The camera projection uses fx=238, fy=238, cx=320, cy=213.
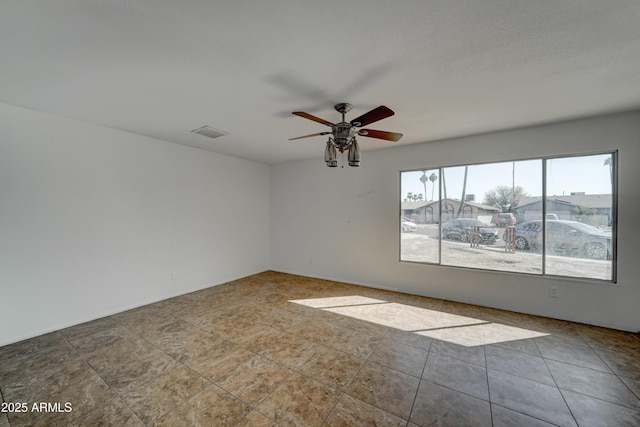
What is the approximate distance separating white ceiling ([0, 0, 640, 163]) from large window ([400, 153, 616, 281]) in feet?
2.64

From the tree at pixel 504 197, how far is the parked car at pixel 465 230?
34 centimetres

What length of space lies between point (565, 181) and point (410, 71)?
2890 mm

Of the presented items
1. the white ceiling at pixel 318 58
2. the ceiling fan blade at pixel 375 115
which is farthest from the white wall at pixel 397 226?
the ceiling fan blade at pixel 375 115

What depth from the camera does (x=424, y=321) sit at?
3.15 m

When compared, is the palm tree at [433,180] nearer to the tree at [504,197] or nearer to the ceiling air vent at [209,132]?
the tree at [504,197]

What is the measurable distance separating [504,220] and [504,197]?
0.34m

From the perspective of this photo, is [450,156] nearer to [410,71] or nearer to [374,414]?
[410,71]

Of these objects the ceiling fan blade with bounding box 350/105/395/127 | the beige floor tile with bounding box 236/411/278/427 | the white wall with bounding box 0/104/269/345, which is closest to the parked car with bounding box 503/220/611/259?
the ceiling fan blade with bounding box 350/105/395/127

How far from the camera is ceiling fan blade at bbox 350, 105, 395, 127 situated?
1974 mm

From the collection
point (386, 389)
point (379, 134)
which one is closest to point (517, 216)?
point (379, 134)

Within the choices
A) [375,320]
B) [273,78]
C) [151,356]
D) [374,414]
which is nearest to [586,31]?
[273,78]

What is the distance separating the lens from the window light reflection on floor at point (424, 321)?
108 inches

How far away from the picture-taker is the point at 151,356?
2.38m

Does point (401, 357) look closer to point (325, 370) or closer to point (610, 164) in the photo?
point (325, 370)
